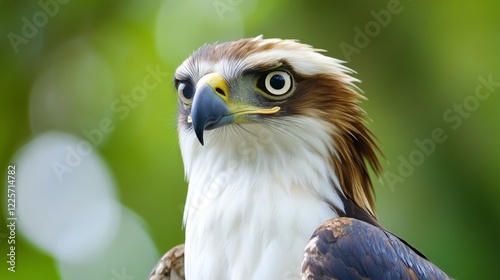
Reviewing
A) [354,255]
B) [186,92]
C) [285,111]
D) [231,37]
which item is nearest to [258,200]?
[285,111]

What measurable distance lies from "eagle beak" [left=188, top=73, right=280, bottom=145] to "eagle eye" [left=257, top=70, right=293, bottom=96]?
11cm

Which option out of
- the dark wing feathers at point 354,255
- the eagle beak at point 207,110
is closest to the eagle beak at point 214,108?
the eagle beak at point 207,110

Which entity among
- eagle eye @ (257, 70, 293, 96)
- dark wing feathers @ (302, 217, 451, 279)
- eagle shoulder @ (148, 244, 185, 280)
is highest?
eagle eye @ (257, 70, 293, 96)

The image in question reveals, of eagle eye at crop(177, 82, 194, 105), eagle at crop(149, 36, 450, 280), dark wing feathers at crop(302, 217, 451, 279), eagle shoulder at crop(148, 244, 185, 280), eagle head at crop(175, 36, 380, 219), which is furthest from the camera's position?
eagle shoulder at crop(148, 244, 185, 280)

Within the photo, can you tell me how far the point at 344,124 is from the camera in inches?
191

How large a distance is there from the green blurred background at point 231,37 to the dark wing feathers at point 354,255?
1.77 m

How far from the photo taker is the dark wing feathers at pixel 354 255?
419 cm

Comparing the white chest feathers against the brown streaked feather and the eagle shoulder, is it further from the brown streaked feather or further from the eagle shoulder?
the eagle shoulder

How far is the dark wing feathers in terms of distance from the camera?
4.19 meters

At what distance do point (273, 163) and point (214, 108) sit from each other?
0.50 metres

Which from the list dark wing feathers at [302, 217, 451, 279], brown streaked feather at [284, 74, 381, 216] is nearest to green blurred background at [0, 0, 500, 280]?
brown streaked feather at [284, 74, 381, 216]

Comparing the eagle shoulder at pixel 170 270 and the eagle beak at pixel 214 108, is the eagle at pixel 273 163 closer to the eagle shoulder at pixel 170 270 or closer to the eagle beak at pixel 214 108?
the eagle beak at pixel 214 108

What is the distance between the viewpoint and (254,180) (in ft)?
15.6

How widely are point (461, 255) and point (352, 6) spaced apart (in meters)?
2.39
